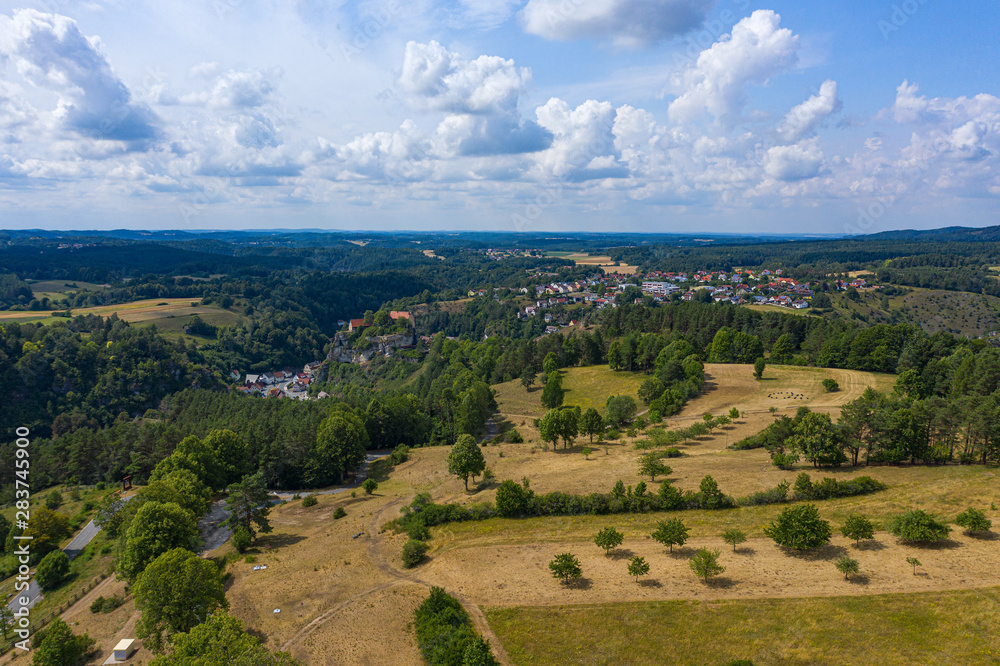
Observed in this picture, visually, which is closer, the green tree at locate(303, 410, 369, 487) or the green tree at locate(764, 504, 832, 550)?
the green tree at locate(764, 504, 832, 550)

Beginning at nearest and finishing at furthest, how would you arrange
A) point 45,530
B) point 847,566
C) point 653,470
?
point 847,566
point 653,470
point 45,530

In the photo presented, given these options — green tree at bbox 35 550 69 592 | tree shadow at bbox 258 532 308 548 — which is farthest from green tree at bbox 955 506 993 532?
green tree at bbox 35 550 69 592

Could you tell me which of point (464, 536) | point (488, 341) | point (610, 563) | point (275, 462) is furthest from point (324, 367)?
point (610, 563)

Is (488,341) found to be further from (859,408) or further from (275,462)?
(859,408)

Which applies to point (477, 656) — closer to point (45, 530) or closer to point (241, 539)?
point (241, 539)

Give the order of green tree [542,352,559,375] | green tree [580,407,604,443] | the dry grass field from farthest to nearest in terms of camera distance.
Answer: green tree [542,352,559,375], green tree [580,407,604,443], the dry grass field

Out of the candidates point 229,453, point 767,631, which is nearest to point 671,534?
point 767,631

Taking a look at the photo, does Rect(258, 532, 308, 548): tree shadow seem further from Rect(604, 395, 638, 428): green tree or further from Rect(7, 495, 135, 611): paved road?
Rect(604, 395, 638, 428): green tree
